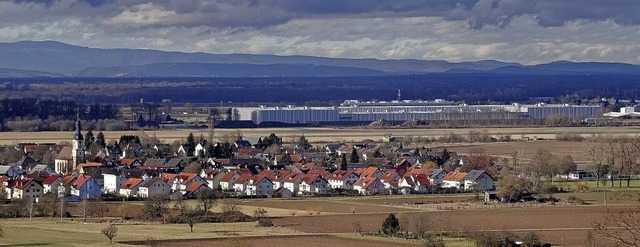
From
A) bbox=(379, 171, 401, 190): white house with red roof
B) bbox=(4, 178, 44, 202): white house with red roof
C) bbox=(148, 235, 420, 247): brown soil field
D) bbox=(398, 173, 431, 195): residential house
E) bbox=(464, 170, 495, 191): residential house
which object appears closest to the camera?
bbox=(148, 235, 420, 247): brown soil field

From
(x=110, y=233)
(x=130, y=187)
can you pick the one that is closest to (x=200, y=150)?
(x=130, y=187)

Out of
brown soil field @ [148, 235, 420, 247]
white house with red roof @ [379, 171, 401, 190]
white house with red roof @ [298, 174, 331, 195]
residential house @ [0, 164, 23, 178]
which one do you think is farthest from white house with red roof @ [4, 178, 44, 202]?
brown soil field @ [148, 235, 420, 247]

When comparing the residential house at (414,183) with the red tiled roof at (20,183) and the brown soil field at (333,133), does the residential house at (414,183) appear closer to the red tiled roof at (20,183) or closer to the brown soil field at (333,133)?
the red tiled roof at (20,183)

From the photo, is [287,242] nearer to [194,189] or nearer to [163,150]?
[194,189]

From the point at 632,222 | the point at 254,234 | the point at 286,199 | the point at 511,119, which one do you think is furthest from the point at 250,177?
the point at 511,119

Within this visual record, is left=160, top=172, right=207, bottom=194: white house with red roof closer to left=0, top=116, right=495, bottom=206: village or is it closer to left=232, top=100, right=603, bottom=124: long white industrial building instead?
left=0, top=116, right=495, bottom=206: village

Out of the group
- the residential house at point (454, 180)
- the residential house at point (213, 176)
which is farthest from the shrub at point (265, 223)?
the residential house at point (454, 180)

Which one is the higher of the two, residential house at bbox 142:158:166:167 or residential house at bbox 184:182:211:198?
residential house at bbox 142:158:166:167
